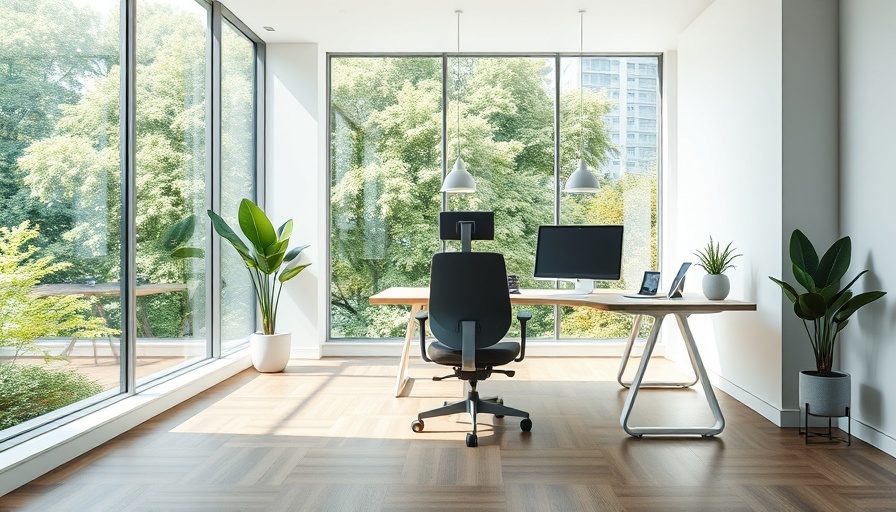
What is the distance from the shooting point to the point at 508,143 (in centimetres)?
696

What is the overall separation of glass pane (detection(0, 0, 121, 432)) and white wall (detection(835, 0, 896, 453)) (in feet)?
14.2

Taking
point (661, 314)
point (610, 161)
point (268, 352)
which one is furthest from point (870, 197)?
point (268, 352)

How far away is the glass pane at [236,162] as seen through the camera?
19.4 feet

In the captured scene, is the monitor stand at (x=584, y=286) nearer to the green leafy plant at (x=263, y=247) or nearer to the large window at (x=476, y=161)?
the large window at (x=476, y=161)

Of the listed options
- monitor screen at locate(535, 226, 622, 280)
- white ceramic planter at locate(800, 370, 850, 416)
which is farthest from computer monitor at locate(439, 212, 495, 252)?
white ceramic planter at locate(800, 370, 850, 416)

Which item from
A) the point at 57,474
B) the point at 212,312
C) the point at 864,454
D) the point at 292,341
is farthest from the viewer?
the point at 292,341

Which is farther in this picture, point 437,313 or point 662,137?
point 662,137

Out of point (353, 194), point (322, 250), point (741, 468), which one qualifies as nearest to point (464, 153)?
point (353, 194)

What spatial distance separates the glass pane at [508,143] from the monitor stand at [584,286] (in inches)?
84.5

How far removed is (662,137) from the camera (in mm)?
7055

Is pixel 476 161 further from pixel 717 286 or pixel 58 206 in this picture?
pixel 58 206

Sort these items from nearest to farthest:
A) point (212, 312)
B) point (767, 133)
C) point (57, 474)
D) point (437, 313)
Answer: point (57, 474) → point (437, 313) → point (767, 133) → point (212, 312)

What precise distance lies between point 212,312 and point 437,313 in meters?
2.56

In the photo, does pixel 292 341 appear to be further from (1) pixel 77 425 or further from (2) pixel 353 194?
(1) pixel 77 425
